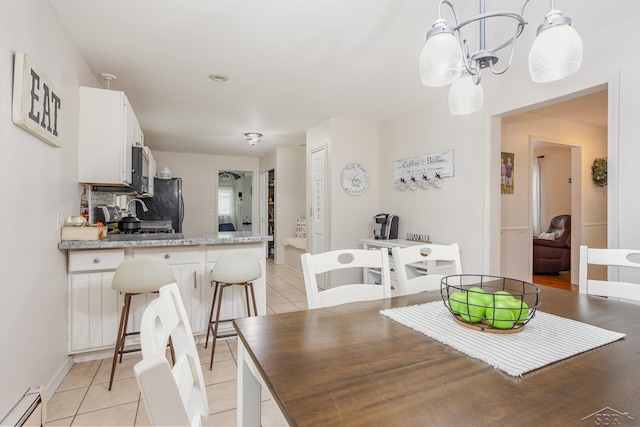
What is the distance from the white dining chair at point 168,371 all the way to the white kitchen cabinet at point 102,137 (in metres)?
2.19

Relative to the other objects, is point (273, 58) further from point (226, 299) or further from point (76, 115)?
point (226, 299)

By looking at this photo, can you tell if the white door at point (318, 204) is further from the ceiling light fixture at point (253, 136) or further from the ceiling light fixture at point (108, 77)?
the ceiling light fixture at point (108, 77)

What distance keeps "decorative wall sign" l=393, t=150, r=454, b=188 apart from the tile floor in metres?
2.65

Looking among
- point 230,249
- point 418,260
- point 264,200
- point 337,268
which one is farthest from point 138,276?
point 264,200

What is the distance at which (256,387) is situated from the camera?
1.06m

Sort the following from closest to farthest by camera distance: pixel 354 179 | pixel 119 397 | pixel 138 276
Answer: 1. pixel 119 397
2. pixel 138 276
3. pixel 354 179

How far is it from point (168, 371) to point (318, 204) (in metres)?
4.31

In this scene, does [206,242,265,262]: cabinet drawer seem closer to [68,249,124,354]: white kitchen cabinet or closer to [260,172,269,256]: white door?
[68,249,124,354]: white kitchen cabinet

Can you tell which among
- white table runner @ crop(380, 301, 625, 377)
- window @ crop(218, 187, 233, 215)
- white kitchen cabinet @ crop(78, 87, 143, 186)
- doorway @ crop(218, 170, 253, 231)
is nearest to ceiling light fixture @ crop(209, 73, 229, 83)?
white kitchen cabinet @ crop(78, 87, 143, 186)

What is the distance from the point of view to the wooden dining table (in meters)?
0.62

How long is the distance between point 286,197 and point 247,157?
166 cm

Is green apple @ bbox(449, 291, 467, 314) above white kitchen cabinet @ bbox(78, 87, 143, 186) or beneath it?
beneath

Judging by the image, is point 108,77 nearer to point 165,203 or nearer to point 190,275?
point 190,275

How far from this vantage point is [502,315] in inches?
39.5
